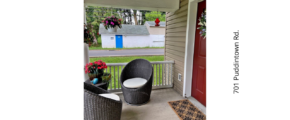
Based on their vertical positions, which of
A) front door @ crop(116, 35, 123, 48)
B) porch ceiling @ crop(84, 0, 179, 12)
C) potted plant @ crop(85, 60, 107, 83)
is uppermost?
porch ceiling @ crop(84, 0, 179, 12)

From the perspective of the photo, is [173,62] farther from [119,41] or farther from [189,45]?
[119,41]

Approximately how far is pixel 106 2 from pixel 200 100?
2.66m

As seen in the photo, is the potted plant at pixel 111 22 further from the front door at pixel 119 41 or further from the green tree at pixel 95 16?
the front door at pixel 119 41

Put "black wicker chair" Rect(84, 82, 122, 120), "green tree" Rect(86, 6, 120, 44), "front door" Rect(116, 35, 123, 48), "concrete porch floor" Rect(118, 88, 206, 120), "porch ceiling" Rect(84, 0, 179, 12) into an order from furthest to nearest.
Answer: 1. "front door" Rect(116, 35, 123, 48)
2. "porch ceiling" Rect(84, 0, 179, 12)
3. "green tree" Rect(86, 6, 120, 44)
4. "concrete porch floor" Rect(118, 88, 206, 120)
5. "black wicker chair" Rect(84, 82, 122, 120)

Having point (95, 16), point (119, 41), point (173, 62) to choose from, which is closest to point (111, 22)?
point (95, 16)

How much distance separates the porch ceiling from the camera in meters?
2.58

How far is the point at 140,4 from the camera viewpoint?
2.74m

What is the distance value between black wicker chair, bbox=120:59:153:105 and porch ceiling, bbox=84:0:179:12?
1.17 meters

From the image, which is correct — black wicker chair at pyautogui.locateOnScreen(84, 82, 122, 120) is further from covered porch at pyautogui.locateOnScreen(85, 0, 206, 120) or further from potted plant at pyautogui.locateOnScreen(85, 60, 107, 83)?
potted plant at pyautogui.locateOnScreen(85, 60, 107, 83)

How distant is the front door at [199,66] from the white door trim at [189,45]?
0.07 metres

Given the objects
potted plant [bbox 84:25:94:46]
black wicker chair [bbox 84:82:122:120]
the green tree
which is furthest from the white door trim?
potted plant [bbox 84:25:94:46]

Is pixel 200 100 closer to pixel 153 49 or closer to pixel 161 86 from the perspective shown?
pixel 161 86
